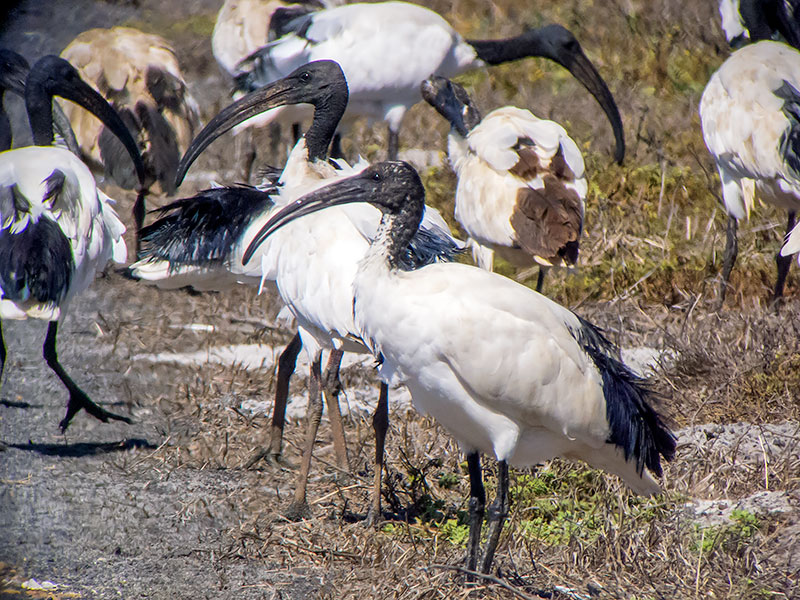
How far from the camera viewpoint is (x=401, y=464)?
4418 millimetres

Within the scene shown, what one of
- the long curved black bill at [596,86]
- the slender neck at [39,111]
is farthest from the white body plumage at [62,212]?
the long curved black bill at [596,86]

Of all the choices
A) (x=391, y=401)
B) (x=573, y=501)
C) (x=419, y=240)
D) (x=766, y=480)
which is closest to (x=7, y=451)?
(x=391, y=401)

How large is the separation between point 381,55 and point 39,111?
227 cm

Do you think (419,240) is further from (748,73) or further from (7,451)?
(748,73)

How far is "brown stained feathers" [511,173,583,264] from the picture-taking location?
5.29m

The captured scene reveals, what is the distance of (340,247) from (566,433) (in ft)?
3.81

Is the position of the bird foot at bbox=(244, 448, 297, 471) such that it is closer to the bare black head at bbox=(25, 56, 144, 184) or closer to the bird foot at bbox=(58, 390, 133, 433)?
the bird foot at bbox=(58, 390, 133, 433)

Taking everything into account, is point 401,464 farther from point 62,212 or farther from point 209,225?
point 62,212

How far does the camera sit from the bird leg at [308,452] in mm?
4168

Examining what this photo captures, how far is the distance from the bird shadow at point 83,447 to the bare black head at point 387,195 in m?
1.71

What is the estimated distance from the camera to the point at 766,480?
12.9ft

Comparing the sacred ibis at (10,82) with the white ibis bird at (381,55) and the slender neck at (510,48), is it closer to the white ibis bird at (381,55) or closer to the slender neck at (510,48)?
the white ibis bird at (381,55)

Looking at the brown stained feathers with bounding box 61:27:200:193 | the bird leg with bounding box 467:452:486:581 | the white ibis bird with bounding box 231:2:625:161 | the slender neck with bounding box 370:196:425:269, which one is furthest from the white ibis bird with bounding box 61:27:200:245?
the bird leg with bounding box 467:452:486:581

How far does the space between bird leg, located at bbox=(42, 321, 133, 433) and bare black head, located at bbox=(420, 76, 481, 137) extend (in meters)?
2.58
